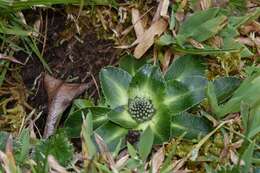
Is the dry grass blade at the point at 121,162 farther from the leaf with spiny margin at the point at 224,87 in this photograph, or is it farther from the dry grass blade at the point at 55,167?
the leaf with spiny margin at the point at 224,87

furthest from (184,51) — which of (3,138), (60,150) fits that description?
(3,138)

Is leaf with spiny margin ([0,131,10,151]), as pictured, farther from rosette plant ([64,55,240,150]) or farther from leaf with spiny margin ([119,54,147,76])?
leaf with spiny margin ([119,54,147,76])

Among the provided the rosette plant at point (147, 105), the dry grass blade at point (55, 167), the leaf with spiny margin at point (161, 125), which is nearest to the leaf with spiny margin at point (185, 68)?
the rosette plant at point (147, 105)

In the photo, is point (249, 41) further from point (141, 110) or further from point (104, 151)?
point (104, 151)

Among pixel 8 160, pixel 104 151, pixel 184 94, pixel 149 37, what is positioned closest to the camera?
pixel 8 160

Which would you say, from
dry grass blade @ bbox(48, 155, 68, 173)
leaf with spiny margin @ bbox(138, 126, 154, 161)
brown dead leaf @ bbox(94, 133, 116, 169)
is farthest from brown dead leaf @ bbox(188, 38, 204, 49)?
dry grass blade @ bbox(48, 155, 68, 173)

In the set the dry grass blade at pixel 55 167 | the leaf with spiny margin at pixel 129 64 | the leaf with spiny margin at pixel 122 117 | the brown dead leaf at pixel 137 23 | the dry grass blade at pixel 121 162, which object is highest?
the brown dead leaf at pixel 137 23
